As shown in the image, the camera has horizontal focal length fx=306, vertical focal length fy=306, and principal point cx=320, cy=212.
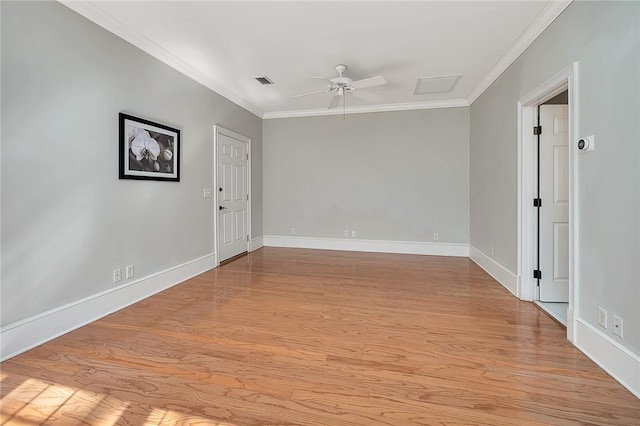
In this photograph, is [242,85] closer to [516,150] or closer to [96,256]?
[96,256]

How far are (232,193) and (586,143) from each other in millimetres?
4623

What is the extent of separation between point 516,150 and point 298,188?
13.0ft

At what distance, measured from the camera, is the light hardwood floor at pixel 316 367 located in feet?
5.24

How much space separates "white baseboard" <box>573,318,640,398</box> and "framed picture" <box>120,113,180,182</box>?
413 centimetres

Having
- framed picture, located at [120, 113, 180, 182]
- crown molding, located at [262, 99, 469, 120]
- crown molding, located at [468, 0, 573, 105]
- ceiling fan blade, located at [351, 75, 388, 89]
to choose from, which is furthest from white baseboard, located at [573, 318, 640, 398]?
crown molding, located at [262, 99, 469, 120]

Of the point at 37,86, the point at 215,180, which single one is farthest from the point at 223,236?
the point at 37,86

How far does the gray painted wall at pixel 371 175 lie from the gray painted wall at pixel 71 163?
110 inches

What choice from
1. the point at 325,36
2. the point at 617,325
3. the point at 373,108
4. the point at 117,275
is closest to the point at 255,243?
the point at 117,275

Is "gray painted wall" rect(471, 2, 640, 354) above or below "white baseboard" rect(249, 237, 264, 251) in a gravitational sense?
above

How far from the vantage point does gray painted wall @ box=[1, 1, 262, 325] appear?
217cm

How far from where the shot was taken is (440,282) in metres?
4.01

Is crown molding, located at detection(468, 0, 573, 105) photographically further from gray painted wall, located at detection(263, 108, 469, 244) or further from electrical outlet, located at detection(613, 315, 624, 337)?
electrical outlet, located at detection(613, 315, 624, 337)

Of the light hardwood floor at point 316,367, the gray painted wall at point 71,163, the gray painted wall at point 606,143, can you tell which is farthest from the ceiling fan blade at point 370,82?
the light hardwood floor at point 316,367

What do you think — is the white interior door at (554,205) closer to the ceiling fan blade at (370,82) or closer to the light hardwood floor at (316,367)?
the light hardwood floor at (316,367)
